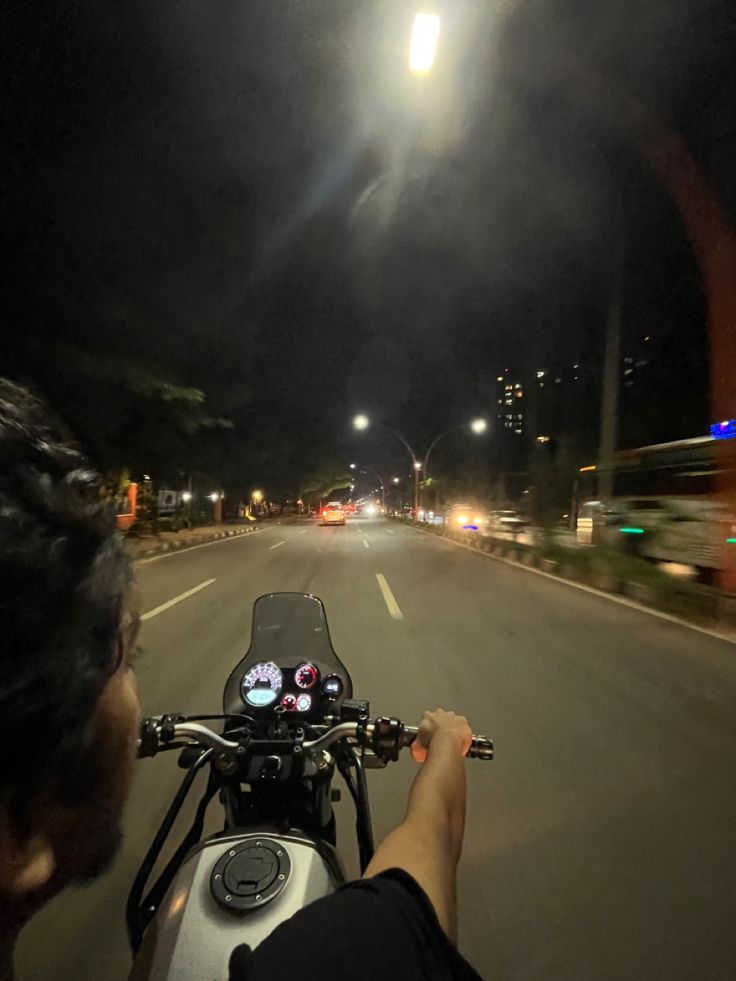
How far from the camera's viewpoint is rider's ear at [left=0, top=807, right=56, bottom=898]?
2.79 feet

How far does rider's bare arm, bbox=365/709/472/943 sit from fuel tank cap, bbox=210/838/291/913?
0.21m

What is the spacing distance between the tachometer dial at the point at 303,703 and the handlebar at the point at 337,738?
17.9 inches

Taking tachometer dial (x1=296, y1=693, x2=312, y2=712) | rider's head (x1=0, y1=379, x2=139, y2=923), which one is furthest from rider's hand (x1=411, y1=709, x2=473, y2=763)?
rider's head (x1=0, y1=379, x2=139, y2=923)

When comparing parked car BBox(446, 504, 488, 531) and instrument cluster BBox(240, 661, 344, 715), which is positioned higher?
parked car BBox(446, 504, 488, 531)

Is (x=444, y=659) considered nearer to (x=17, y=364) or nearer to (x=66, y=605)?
(x=66, y=605)

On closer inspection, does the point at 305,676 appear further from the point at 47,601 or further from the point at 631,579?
the point at 631,579

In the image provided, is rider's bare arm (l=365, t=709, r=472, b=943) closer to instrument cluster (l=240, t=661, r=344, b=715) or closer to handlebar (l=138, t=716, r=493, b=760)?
handlebar (l=138, t=716, r=493, b=760)

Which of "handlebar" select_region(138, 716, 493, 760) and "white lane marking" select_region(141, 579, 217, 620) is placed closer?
"handlebar" select_region(138, 716, 493, 760)

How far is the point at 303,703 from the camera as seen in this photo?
2.57 m

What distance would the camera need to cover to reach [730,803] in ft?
13.1

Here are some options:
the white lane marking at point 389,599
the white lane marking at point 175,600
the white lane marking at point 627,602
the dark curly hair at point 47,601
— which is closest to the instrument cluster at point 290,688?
the dark curly hair at point 47,601

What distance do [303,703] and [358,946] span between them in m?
1.63

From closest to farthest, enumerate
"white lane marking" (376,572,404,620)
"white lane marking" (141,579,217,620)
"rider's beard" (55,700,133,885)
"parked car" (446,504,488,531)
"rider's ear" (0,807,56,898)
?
"rider's ear" (0,807,56,898) < "rider's beard" (55,700,133,885) < "white lane marking" (376,572,404,620) < "white lane marking" (141,579,217,620) < "parked car" (446,504,488,531)

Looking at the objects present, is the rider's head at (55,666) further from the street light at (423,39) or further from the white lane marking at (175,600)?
the white lane marking at (175,600)
